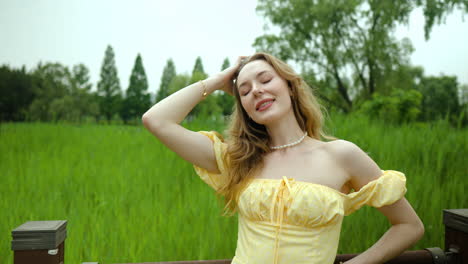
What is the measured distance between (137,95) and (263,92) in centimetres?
199

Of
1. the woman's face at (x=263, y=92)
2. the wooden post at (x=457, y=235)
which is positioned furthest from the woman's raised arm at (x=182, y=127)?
the wooden post at (x=457, y=235)

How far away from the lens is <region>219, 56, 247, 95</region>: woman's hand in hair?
1.09 meters

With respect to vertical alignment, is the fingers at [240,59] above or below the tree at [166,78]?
below

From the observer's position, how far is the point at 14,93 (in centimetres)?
233

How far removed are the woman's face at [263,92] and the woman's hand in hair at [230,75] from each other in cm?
10

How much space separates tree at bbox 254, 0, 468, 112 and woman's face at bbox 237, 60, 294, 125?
19.2ft

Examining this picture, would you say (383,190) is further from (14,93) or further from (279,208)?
(14,93)

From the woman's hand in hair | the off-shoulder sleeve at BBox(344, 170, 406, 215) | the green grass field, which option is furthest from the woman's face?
the green grass field

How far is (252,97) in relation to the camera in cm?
95

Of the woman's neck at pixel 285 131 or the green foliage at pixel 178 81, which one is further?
the green foliage at pixel 178 81

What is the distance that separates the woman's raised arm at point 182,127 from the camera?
975 mm

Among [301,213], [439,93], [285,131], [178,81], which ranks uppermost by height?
[439,93]

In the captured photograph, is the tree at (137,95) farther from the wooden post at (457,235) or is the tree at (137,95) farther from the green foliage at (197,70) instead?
the wooden post at (457,235)

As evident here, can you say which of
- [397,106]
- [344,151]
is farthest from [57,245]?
[397,106]
